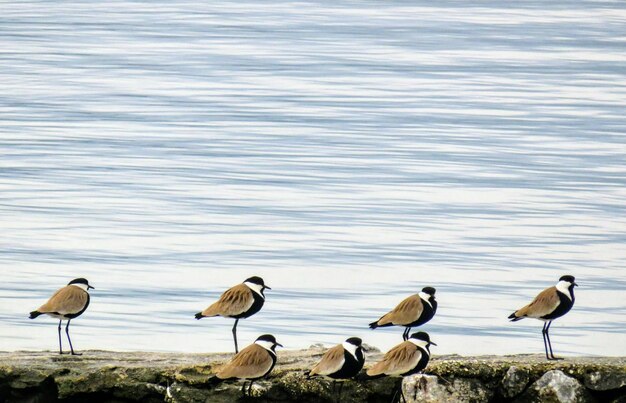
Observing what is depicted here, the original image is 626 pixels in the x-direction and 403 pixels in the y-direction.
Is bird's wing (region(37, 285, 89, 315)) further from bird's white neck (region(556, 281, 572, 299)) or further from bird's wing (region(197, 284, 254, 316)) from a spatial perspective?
bird's white neck (region(556, 281, 572, 299))

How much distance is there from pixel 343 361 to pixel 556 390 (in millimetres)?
1798

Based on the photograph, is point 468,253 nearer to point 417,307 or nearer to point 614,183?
point 614,183

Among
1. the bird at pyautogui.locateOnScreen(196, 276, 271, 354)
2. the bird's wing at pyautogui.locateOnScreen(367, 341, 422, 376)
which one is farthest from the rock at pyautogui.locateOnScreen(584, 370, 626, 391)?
the bird at pyautogui.locateOnScreen(196, 276, 271, 354)

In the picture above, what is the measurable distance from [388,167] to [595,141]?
18.0 feet

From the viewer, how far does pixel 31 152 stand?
32.8m

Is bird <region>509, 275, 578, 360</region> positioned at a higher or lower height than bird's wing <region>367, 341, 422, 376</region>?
higher

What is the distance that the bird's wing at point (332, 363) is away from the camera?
37.1ft

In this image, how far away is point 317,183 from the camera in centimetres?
2938

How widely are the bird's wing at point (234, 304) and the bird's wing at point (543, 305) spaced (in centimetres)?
226

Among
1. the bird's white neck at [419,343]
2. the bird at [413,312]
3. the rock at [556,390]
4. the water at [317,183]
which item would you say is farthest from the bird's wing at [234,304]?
the water at [317,183]

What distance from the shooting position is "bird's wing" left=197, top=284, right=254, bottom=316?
40.0 feet

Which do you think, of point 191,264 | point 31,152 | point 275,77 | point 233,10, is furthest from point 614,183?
point 233,10

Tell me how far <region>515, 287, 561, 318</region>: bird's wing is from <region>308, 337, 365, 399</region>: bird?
166 centimetres

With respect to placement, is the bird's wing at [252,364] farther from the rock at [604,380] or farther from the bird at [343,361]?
the rock at [604,380]
